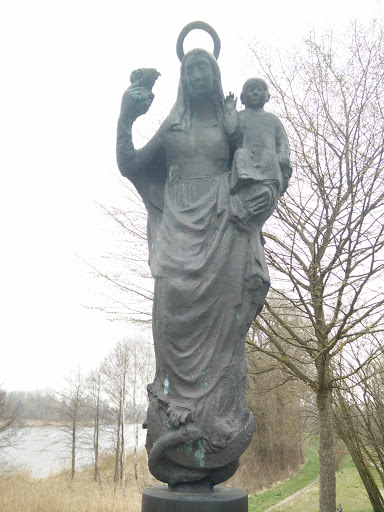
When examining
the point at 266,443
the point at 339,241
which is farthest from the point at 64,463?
the point at 339,241

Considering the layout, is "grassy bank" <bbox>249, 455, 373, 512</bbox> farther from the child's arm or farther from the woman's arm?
the woman's arm

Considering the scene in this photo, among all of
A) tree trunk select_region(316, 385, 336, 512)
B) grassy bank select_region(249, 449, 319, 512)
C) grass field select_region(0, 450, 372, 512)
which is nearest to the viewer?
tree trunk select_region(316, 385, 336, 512)

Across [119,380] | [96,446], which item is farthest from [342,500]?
[96,446]

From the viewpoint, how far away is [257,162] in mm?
3154

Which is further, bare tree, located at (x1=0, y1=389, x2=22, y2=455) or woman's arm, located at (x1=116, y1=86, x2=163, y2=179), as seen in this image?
bare tree, located at (x1=0, y1=389, x2=22, y2=455)

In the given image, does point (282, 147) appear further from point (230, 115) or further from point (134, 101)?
point (134, 101)

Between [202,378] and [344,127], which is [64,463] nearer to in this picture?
[344,127]

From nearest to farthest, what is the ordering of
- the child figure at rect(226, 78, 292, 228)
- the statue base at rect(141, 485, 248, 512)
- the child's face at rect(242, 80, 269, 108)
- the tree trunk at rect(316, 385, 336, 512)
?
1. the statue base at rect(141, 485, 248, 512)
2. the child figure at rect(226, 78, 292, 228)
3. the child's face at rect(242, 80, 269, 108)
4. the tree trunk at rect(316, 385, 336, 512)

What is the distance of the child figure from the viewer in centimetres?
300

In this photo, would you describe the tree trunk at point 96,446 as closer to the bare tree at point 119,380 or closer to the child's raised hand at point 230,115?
the bare tree at point 119,380

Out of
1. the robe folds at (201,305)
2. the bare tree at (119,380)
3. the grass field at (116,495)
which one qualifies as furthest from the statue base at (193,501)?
the bare tree at (119,380)

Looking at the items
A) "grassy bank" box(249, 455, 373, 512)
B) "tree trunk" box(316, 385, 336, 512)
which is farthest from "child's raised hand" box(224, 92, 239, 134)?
"grassy bank" box(249, 455, 373, 512)

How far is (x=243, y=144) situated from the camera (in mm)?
3238

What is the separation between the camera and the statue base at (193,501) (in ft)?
7.95
